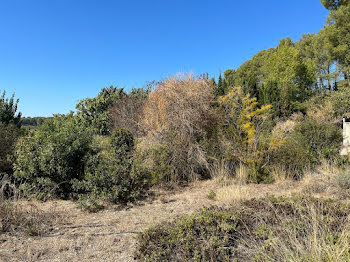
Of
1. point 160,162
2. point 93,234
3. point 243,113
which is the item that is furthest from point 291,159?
point 93,234

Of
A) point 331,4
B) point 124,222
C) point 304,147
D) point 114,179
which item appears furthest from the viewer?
point 331,4

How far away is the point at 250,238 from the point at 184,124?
4.07 metres

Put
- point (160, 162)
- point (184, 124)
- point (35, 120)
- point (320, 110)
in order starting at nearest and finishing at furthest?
point (160, 162) → point (184, 124) → point (35, 120) → point (320, 110)

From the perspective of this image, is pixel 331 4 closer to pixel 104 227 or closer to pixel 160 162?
pixel 160 162

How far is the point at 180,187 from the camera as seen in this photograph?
5652 mm

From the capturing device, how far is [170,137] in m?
6.22


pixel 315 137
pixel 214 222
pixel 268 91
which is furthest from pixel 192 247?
pixel 268 91

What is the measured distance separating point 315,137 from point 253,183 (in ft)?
8.11

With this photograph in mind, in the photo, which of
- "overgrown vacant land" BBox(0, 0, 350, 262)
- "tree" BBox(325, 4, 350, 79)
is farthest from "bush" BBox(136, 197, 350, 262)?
"tree" BBox(325, 4, 350, 79)

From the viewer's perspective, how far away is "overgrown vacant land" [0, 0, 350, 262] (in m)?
2.40

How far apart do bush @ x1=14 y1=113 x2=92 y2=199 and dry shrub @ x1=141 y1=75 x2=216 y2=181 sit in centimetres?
172

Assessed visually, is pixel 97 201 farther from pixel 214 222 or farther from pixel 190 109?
pixel 190 109

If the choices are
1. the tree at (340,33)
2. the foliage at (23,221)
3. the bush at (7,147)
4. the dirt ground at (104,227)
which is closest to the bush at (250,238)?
the dirt ground at (104,227)

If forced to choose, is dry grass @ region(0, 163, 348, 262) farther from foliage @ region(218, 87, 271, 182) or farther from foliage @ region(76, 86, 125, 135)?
foliage @ region(76, 86, 125, 135)
